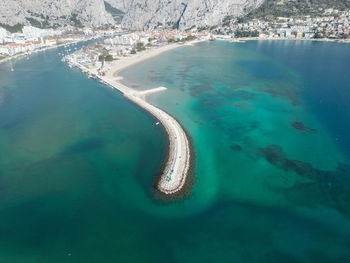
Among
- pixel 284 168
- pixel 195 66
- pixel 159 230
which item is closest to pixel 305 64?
pixel 195 66

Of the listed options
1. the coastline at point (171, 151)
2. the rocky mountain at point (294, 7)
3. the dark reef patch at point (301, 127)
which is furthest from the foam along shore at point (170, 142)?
the rocky mountain at point (294, 7)

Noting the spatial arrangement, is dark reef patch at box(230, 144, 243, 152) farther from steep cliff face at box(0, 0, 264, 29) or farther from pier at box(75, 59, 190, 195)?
steep cliff face at box(0, 0, 264, 29)

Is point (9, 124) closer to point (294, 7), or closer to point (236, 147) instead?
point (236, 147)

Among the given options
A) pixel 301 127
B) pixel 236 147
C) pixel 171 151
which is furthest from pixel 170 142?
pixel 301 127

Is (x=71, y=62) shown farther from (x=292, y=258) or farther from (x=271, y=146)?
(x=292, y=258)

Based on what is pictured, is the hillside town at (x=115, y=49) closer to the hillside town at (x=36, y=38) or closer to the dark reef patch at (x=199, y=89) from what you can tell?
the dark reef patch at (x=199, y=89)

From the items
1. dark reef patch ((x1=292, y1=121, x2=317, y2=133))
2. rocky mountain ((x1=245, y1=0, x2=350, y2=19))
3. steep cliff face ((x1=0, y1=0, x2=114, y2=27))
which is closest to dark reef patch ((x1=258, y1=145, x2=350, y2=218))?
dark reef patch ((x1=292, y1=121, x2=317, y2=133))
